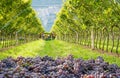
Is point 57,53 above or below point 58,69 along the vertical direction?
below

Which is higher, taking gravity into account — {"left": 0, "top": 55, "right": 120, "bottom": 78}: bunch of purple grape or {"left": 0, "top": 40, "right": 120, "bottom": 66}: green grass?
{"left": 0, "top": 55, "right": 120, "bottom": 78}: bunch of purple grape

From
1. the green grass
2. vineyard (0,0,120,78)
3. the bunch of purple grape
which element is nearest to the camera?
the bunch of purple grape

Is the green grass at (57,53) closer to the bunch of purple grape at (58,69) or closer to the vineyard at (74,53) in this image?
the vineyard at (74,53)

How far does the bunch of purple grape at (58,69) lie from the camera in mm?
7883

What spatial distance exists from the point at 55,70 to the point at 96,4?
45.2m

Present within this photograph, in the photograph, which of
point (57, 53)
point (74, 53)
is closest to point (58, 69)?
point (57, 53)

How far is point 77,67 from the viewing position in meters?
8.73

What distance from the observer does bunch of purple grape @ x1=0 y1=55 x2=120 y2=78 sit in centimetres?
788

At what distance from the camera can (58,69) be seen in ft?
28.8

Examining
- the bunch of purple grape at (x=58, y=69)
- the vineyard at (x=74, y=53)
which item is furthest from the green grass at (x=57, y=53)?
the bunch of purple grape at (x=58, y=69)

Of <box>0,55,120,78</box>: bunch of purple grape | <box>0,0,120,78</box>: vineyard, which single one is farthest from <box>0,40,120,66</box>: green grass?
<box>0,55,120,78</box>: bunch of purple grape

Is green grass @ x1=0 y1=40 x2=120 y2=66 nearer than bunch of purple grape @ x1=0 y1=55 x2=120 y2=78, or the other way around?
bunch of purple grape @ x1=0 y1=55 x2=120 y2=78

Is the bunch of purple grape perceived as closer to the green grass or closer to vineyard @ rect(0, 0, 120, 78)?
vineyard @ rect(0, 0, 120, 78)

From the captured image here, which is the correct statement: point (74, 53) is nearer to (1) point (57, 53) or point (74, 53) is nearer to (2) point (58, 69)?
(1) point (57, 53)
